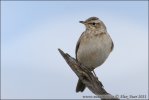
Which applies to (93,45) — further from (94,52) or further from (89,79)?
(89,79)

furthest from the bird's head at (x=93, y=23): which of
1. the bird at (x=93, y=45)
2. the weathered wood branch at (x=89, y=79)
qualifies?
the weathered wood branch at (x=89, y=79)

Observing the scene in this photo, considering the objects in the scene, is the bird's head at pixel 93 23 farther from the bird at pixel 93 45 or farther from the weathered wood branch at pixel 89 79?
the weathered wood branch at pixel 89 79

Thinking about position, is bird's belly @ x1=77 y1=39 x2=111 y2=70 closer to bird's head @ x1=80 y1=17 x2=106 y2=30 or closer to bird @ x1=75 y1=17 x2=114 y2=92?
bird @ x1=75 y1=17 x2=114 y2=92

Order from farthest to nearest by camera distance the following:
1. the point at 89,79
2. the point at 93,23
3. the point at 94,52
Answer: the point at 93,23, the point at 94,52, the point at 89,79

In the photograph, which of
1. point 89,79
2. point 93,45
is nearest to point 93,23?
point 93,45

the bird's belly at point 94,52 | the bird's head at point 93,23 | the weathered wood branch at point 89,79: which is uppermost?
the bird's head at point 93,23

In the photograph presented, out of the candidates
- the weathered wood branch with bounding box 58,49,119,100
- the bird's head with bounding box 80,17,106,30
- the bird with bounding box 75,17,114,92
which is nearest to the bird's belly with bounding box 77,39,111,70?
the bird with bounding box 75,17,114,92

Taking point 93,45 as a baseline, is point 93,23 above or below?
above
